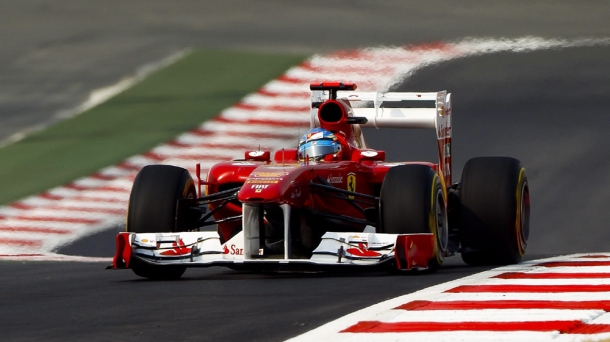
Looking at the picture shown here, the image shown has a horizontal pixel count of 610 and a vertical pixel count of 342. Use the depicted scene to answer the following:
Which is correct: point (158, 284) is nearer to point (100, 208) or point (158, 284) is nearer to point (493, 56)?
point (100, 208)

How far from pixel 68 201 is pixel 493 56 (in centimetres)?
760

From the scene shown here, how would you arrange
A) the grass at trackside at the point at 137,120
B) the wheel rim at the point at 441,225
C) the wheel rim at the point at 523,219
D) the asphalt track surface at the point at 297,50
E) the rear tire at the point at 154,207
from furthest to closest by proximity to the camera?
the grass at trackside at the point at 137,120, the wheel rim at the point at 523,219, the rear tire at the point at 154,207, the wheel rim at the point at 441,225, the asphalt track surface at the point at 297,50

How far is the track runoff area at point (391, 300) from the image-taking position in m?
6.91

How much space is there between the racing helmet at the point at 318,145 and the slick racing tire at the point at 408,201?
1.22m

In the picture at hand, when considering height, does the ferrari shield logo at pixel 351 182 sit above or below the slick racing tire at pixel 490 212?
above

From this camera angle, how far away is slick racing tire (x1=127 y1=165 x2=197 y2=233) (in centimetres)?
1106

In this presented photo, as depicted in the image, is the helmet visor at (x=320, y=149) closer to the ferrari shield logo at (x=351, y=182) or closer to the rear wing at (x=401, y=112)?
the ferrari shield logo at (x=351, y=182)

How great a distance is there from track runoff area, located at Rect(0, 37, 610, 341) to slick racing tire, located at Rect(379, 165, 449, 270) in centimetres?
72

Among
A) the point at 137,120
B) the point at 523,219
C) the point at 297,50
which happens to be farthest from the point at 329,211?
the point at 297,50

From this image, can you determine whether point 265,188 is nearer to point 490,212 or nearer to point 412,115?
point 490,212

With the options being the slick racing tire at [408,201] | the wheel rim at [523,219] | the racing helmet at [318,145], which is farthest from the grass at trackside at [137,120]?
the slick racing tire at [408,201]

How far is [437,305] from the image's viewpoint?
7898mm

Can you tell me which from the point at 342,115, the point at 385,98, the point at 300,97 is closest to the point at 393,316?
the point at 342,115

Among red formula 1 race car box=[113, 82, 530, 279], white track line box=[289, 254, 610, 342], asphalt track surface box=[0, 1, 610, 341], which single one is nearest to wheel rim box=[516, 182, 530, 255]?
red formula 1 race car box=[113, 82, 530, 279]
